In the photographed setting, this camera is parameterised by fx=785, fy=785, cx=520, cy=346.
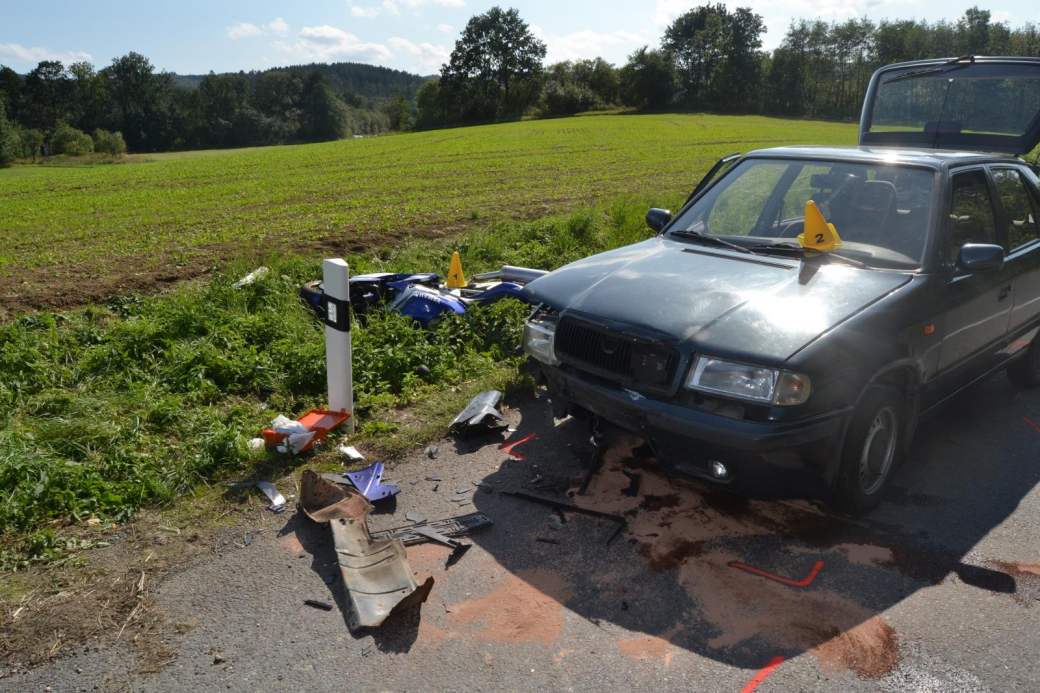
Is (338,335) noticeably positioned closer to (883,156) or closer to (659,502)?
(659,502)

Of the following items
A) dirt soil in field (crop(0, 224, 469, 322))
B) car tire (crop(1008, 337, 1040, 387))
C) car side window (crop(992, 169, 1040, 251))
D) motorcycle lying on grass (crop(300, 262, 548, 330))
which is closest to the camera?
car side window (crop(992, 169, 1040, 251))

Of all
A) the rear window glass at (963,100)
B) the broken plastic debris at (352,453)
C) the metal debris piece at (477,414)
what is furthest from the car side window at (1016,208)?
the broken plastic debris at (352,453)

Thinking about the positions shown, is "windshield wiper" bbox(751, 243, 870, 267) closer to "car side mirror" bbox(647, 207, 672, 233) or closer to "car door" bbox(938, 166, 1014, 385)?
"car door" bbox(938, 166, 1014, 385)

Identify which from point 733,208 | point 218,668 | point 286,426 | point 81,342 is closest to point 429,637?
point 218,668

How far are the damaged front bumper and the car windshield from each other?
1.32 m

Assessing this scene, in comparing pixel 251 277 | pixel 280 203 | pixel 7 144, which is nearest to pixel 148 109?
pixel 7 144

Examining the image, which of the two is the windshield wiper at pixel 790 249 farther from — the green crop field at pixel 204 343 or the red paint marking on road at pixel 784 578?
the green crop field at pixel 204 343

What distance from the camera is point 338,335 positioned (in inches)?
200

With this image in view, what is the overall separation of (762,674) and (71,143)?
79.8 meters

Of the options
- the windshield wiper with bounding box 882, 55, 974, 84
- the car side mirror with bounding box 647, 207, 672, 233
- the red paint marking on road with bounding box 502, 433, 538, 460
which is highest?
the windshield wiper with bounding box 882, 55, 974, 84

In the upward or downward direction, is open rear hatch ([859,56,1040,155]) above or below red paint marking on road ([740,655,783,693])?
above

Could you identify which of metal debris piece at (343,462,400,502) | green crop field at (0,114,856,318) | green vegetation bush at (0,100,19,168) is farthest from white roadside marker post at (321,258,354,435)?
green vegetation bush at (0,100,19,168)

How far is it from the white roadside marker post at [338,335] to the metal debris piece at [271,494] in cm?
84

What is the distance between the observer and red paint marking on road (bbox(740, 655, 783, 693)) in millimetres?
2930
